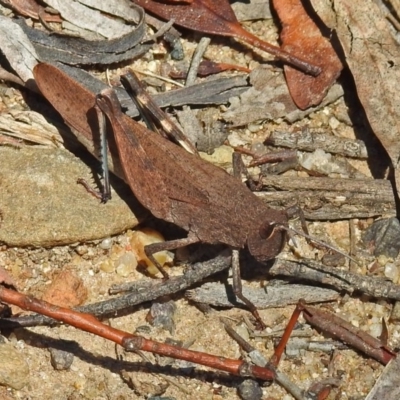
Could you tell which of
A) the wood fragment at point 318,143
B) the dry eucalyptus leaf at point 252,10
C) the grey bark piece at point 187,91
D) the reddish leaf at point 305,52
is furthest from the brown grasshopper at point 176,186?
the dry eucalyptus leaf at point 252,10

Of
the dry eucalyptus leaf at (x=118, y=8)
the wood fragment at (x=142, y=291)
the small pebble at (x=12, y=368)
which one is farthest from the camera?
the dry eucalyptus leaf at (x=118, y=8)

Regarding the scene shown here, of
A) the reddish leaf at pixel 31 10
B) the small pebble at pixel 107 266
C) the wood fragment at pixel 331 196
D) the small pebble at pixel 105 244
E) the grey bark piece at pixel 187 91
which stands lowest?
the small pebble at pixel 107 266

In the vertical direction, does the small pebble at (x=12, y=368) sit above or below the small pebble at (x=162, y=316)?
below

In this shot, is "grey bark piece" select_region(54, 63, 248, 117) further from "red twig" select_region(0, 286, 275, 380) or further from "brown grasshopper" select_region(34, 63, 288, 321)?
"red twig" select_region(0, 286, 275, 380)

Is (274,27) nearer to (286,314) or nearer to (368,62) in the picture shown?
(368,62)

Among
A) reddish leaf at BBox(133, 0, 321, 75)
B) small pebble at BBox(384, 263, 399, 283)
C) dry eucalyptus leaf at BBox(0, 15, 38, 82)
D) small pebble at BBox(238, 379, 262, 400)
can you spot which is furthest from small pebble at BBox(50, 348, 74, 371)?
reddish leaf at BBox(133, 0, 321, 75)

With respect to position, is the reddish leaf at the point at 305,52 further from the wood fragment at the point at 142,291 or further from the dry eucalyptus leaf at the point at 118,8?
the wood fragment at the point at 142,291

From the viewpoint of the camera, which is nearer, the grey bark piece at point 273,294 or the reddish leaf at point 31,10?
the grey bark piece at point 273,294

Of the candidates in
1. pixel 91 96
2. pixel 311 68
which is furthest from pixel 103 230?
pixel 311 68
